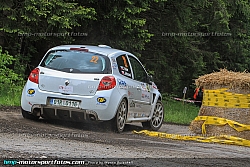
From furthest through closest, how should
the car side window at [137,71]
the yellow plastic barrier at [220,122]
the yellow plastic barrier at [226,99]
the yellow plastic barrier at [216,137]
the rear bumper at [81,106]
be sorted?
the car side window at [137,71]
the yellow plastic barrier at [226,99]
the yellow plastic barrier at [220,122]
the yellow plastic barrier at [216,137]
the rear bumper at [81,106]

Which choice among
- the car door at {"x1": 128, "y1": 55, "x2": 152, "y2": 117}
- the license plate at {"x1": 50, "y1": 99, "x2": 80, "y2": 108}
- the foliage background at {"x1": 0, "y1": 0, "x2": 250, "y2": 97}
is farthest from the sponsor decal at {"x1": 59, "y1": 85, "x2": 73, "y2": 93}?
the foliage background at {"x1": 0, "y1": 0, "x2": 250, "y2": 97}

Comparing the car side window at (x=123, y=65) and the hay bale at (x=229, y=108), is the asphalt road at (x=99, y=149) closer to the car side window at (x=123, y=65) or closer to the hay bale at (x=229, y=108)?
the hay bale at (x=229, y=108)

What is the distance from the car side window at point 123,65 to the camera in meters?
10.9

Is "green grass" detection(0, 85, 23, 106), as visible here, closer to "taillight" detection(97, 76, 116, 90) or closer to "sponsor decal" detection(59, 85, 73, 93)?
"sponsor decal" detection(59, 85, 73, 93)

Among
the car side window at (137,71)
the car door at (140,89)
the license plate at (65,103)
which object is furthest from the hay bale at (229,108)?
the license plate at (65,103)

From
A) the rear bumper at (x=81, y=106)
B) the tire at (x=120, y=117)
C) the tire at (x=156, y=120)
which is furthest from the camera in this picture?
the tire at (x=156, y=120)

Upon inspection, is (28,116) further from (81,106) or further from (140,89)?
(140,89)

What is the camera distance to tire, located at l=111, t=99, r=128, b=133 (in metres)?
10.3

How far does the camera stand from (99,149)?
7.43 meters

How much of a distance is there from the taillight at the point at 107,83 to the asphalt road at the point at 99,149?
766 millimetres

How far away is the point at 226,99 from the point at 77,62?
320 cm

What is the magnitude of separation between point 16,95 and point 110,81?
706cm

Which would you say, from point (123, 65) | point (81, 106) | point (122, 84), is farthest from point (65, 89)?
point (123, 65)

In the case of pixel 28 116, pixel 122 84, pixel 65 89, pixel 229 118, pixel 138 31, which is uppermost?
pixel 138 31
